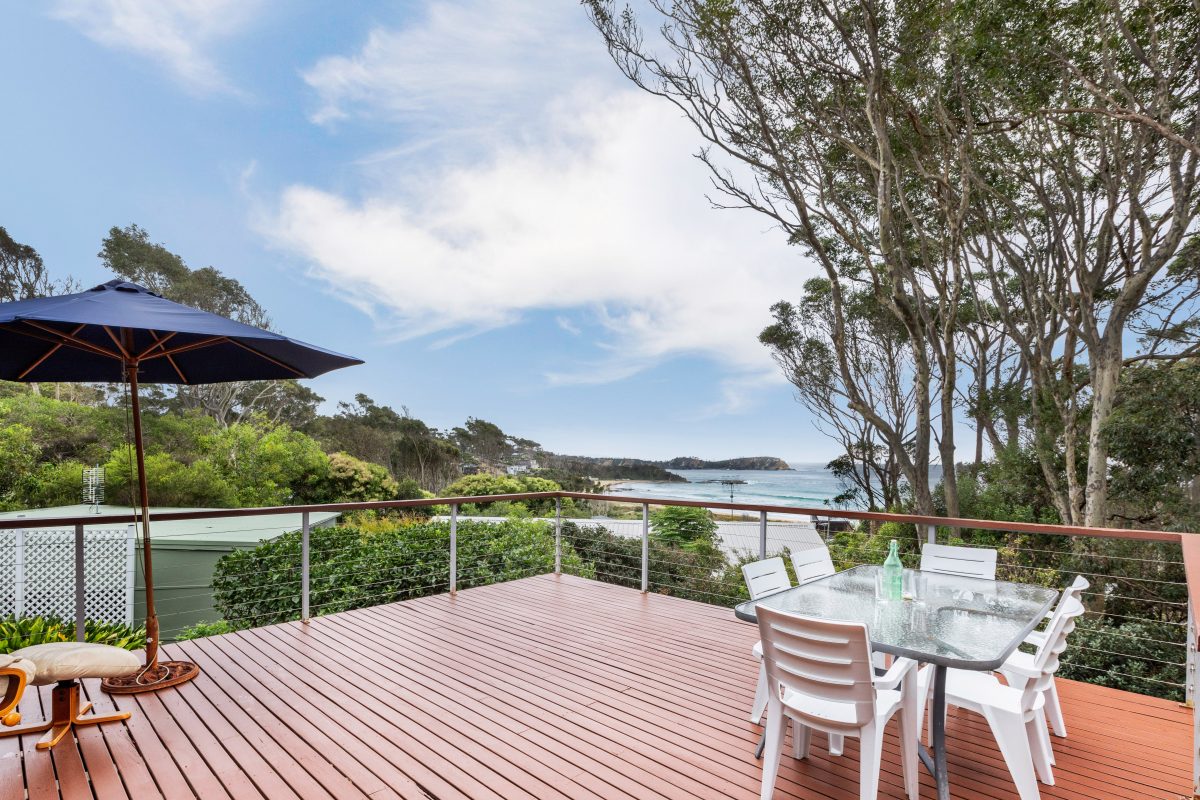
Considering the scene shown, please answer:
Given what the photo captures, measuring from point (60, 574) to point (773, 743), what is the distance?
8.05 m

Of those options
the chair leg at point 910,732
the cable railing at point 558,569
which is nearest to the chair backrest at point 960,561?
the cable railing at point 558,569

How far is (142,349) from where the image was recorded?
3264mm

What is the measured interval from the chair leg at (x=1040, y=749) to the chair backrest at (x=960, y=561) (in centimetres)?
105

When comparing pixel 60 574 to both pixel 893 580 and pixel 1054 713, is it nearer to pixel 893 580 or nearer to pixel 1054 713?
pixel 893 580

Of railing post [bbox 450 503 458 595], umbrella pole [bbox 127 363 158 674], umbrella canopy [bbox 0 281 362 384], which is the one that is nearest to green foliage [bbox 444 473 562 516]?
railing post [bbox 450 503 458 595]

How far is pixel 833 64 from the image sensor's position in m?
7.70

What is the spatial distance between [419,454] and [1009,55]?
23.0m

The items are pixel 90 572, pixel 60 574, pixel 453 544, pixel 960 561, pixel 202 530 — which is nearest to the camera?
pixel 960 561

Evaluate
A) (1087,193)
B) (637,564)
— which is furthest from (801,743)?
(1087,193)

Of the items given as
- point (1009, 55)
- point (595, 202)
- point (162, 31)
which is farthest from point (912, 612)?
point (162, 31)

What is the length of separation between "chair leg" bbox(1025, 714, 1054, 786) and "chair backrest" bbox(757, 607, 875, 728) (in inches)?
30.8

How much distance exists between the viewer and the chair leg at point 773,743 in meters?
2.04

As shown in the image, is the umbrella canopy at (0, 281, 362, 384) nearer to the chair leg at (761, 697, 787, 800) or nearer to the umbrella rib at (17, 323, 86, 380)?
the umbrella rib at (17, 323, 86, 380)

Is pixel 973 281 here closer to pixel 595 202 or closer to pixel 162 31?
pixel 595 202
